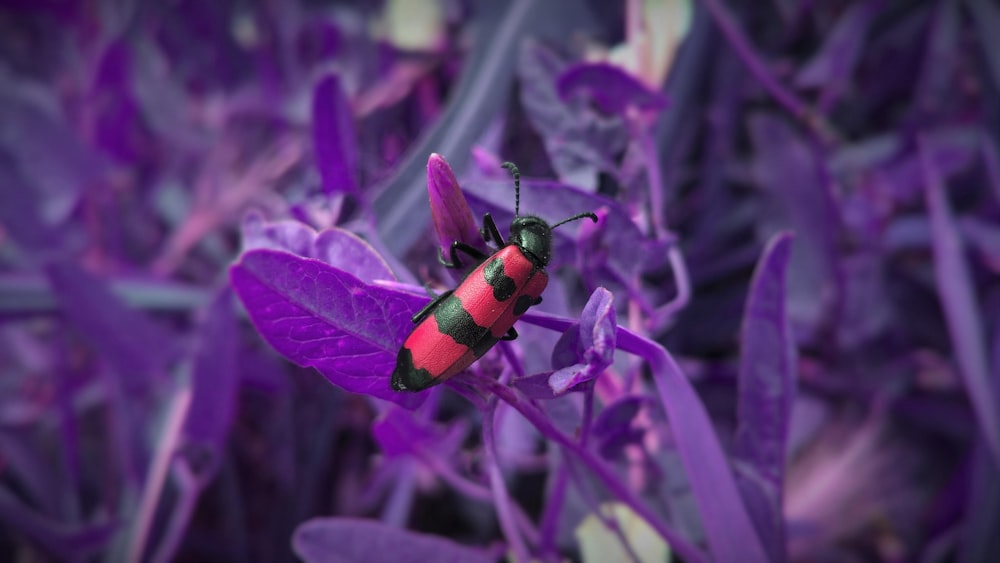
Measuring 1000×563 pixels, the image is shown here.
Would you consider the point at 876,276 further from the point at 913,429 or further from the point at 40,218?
the point at 40,218

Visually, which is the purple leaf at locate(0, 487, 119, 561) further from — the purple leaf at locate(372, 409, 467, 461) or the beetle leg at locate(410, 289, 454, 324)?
the beetle leg at locate(410, 289, 454, 324)

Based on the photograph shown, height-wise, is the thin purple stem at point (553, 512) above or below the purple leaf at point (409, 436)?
below

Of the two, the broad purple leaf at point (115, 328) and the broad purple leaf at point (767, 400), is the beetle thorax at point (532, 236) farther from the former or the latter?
the broad purple leaf at point (115, 328)

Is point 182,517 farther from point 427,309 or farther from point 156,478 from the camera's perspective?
point 427,309

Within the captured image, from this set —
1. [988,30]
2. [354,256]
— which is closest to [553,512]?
[354,256]

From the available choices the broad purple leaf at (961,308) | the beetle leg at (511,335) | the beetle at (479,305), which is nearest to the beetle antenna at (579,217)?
the beetle at (479,305)

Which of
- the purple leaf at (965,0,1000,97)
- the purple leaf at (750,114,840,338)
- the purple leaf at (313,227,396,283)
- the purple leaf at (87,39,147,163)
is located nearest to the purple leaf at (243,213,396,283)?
the purple leaf at (313,227,396,283)
